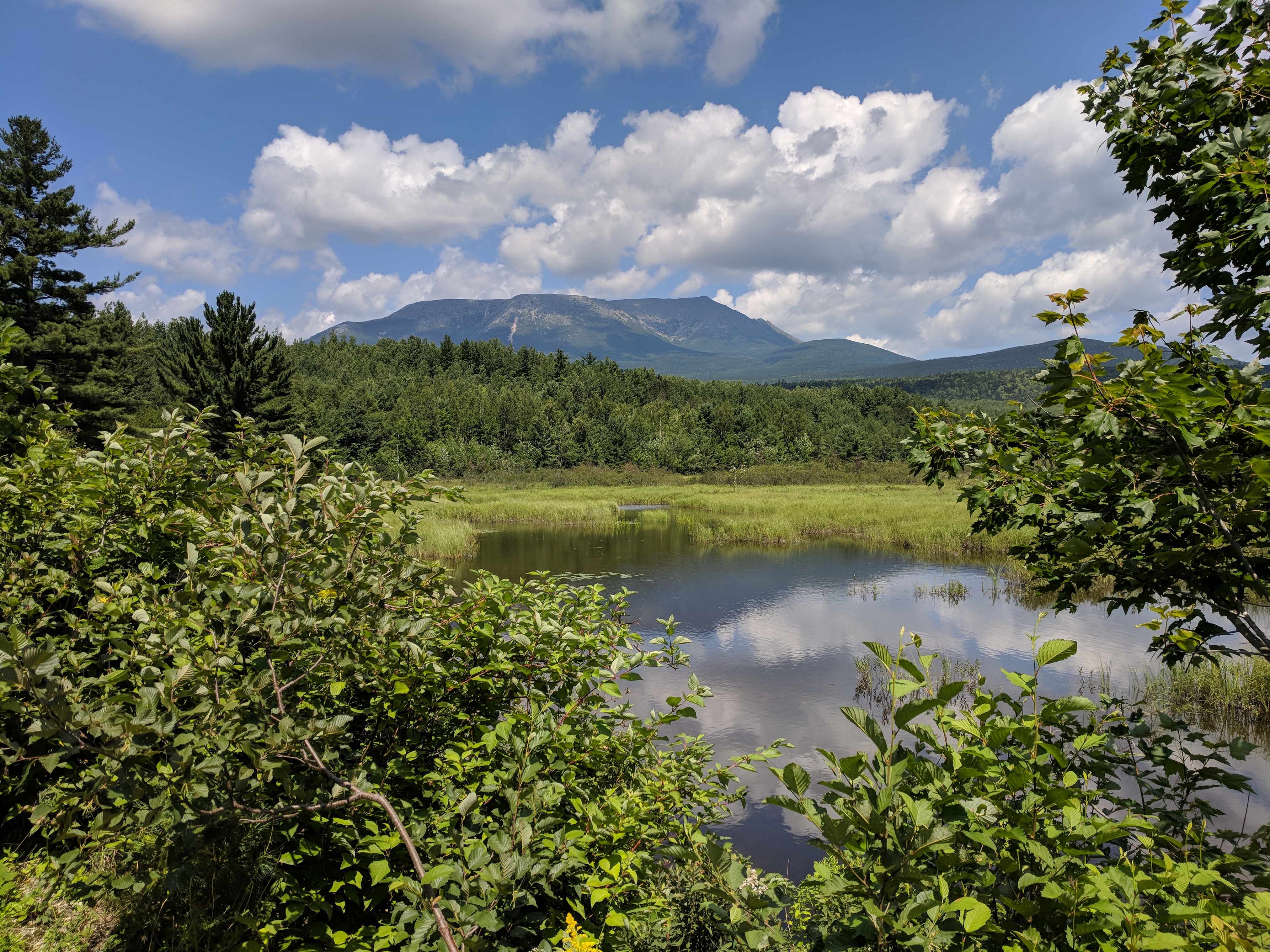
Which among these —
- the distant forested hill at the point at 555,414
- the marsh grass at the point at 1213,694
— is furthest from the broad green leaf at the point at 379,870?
the distant forested hill at the point at 555,414

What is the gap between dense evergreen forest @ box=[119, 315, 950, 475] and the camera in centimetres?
6750

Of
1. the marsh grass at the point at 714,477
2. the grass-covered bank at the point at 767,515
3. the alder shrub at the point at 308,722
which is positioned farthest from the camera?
the marsh grass at the point at 714,477

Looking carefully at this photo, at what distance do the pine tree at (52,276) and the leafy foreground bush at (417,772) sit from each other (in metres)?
27.6

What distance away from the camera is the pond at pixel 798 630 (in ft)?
25.0

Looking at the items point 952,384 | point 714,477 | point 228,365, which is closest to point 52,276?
point 228,365

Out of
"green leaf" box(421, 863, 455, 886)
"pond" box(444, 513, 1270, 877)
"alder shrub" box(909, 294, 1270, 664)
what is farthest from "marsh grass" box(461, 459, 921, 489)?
"green leaf" box(421, 863, 455, 886)

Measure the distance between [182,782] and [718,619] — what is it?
13850 mm

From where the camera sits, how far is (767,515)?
112ft

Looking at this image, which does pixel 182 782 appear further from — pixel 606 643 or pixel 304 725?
pixel 606 643

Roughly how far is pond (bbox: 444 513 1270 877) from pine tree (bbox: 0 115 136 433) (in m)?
18.5

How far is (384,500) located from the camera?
8.09 feet

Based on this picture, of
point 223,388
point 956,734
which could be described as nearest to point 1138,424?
point 956,734

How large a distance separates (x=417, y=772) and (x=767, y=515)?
1281 inches

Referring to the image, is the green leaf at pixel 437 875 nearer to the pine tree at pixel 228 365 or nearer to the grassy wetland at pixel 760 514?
the grassy wetland at pixel 760 514
